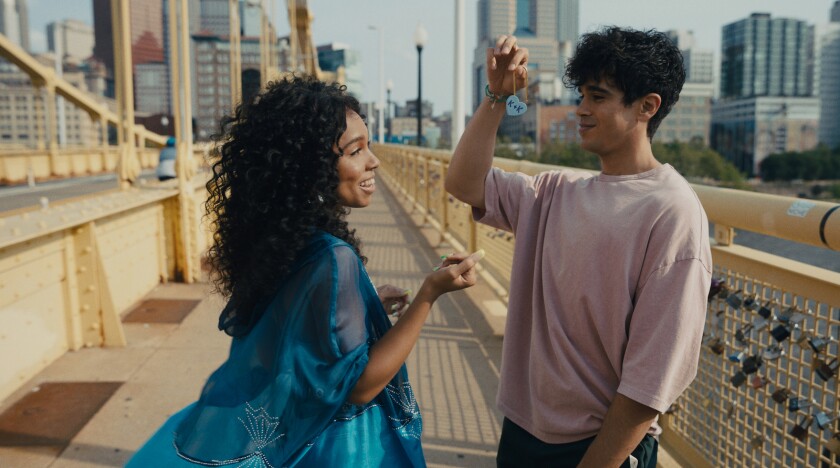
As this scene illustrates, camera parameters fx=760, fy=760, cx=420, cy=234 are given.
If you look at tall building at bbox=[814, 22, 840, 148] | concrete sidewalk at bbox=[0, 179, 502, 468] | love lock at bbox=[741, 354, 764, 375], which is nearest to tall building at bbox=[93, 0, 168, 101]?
concrete sidewalk at bbox=[0, 179, 502, 468]

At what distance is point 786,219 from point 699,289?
0.72m

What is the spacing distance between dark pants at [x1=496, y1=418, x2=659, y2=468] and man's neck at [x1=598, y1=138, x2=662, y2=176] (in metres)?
0.57

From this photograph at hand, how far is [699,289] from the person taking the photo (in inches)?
54.9

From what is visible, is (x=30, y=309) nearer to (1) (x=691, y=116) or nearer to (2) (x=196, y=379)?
(2) (x=196, y=379)

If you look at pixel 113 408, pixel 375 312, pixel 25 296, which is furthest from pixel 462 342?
pixel 375 312

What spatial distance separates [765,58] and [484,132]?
585ft

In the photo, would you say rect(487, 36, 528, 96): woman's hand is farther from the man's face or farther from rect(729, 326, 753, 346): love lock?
rect(729, 326, 753, 346): love lock

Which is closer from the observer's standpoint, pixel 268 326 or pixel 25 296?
pixel 268 326

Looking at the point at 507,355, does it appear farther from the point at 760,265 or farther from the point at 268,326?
the point at 760,265

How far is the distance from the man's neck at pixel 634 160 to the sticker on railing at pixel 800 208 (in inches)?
21.0

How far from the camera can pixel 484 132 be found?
1.84m

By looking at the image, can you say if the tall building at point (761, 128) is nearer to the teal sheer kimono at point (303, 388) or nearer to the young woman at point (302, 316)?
the young woman at point (302, 316)

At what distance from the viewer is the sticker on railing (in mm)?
1886

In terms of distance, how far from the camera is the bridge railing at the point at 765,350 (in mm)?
1908
